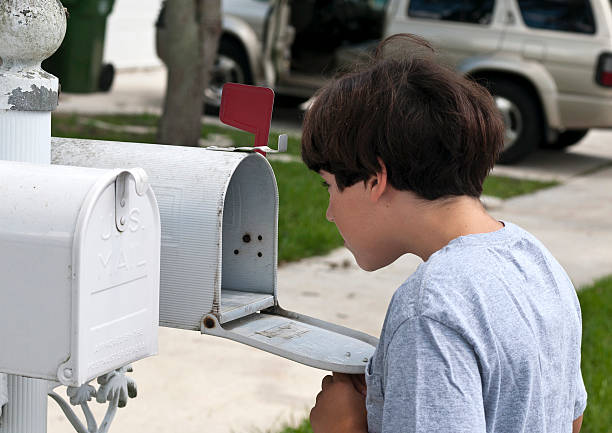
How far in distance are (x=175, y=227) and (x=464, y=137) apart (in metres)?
0.53

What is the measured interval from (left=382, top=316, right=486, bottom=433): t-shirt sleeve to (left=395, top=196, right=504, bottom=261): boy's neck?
8.5 inches

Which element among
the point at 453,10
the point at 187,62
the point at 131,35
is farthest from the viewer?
the point at 131,35

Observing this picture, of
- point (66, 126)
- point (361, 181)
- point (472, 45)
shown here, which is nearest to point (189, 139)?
point (66, 126)

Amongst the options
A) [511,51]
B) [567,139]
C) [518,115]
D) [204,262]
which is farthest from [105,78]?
[204,262]

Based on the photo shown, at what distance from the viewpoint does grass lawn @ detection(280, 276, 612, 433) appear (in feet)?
10.7

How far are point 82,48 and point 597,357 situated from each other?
24.4 feet

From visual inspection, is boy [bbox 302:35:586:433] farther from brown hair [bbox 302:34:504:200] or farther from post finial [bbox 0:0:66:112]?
post finial [bbox 0:0:66:112]

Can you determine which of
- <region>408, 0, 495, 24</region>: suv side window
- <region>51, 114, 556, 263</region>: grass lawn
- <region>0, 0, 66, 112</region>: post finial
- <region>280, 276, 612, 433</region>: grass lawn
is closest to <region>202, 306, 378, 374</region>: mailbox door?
<region>0, 0, 66, 112</region>: post finial

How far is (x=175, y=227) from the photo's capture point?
1.65m

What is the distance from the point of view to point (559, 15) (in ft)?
29.6

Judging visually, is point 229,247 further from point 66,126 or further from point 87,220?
point 66,126

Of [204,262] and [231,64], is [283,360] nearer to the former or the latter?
[204,262]

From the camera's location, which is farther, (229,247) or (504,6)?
(504,6)

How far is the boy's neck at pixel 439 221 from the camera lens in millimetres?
1400
